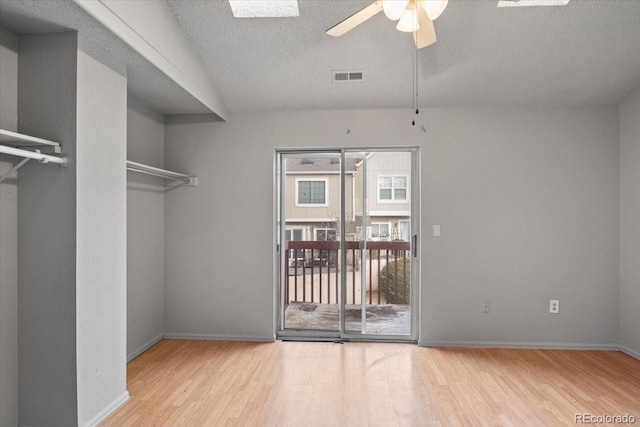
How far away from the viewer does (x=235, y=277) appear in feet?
12.9

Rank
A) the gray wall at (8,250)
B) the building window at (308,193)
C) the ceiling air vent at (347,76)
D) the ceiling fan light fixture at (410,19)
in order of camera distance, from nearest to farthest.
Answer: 1. the ceiling fan light fixture at (410,19)
2. the gray wall at (8,250)
3. the ceiling air vent at (347,76)
4. the building window at (308,193)

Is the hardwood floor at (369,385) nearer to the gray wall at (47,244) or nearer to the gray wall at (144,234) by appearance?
the gray wall at (144,234)

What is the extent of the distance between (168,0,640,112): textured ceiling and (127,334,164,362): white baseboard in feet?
8.14

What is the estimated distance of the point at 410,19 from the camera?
2012mm

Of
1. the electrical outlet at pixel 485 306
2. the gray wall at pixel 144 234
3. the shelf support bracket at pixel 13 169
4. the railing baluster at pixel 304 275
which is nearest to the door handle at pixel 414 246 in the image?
the electrical outlet at pixel 485 306

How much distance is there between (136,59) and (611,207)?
435cm

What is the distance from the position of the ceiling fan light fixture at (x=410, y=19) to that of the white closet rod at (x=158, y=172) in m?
2.22

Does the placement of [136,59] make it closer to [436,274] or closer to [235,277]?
[235,277]

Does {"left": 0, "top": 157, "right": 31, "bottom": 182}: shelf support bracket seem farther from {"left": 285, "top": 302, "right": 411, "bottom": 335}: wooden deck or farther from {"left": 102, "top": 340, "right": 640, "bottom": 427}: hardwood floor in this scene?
{"left": 285, "top": 302, "right": 411, "bottom": 335}: wooden deck

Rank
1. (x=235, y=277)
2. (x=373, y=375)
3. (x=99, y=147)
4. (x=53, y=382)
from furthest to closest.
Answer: (x=235, y=277) < (x=373, y=375) < (x=99, y=147) < (x=53, y=382)

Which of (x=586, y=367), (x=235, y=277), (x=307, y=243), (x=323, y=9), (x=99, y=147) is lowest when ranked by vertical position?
(x=586, y=367)

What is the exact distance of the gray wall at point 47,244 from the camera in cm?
216

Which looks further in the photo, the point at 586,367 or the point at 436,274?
the point at 436,274

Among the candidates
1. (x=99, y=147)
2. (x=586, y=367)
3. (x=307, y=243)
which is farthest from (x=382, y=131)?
(x=586, y=367)
